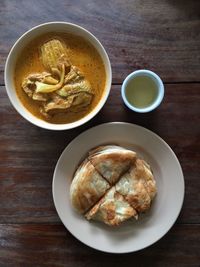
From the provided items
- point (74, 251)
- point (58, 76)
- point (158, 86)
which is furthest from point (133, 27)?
point (74, 251)

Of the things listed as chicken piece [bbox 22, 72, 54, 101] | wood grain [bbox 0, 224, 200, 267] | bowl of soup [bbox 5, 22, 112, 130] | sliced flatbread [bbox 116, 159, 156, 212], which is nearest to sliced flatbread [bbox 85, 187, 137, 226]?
sliced flatbread [bbox 116, 159, 156, 212]

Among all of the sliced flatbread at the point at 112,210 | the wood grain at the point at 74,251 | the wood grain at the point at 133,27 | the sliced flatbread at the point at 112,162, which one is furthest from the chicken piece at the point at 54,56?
the wood grain at the point at 74,251

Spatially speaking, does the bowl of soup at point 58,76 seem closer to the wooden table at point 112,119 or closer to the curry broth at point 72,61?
the curry broth at point 72,61

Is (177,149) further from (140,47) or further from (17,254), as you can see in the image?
(17,254)

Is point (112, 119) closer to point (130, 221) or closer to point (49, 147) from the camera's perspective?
point (49, 147)

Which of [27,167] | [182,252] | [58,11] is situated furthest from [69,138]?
[182,252]

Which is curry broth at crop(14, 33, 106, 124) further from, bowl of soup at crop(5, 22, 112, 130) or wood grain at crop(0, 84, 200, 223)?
wood grain at crop(0, 84, 200, 223)
